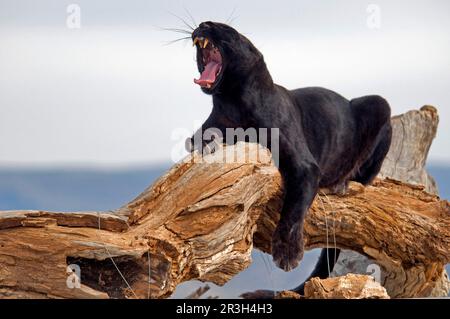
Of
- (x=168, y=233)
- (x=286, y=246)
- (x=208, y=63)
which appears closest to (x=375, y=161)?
(x=286, y=246)

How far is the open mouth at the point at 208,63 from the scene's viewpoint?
10.1 feet

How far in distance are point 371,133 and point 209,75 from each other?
889 mm

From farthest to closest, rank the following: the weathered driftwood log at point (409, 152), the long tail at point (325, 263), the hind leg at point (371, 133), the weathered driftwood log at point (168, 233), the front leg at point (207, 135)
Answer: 1. the weathered driftwood log at point (409, 152)
2. the long tail at point (325, 263)
3. the hind leg at point (371, 133)
4. the front leg at point (207, 135)
5. the weathered driftwood log at point (168, 233)

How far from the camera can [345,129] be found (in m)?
3.50

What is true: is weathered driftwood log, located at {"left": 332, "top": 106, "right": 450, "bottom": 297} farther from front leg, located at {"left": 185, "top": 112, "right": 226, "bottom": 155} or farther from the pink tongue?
the pink tongue

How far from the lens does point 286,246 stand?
9.94 ft

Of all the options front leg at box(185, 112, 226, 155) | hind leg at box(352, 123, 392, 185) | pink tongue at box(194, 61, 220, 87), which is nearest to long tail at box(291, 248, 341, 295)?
hind leg at box(352, 123, 392, 185)

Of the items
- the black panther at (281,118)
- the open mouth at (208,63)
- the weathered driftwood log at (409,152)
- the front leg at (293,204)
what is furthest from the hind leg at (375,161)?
the open mouth at (208,63)

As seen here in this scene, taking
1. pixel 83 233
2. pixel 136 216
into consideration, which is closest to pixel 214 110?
pixel 136 216

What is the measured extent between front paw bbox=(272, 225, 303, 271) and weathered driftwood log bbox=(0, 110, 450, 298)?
10 cm

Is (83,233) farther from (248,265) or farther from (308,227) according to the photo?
(308,227)

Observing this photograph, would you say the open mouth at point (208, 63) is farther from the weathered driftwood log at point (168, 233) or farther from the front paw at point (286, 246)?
the front paw at point (286, 246)
